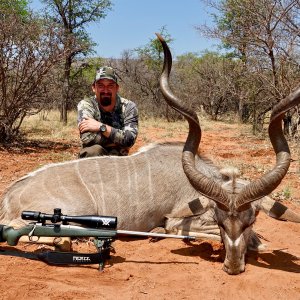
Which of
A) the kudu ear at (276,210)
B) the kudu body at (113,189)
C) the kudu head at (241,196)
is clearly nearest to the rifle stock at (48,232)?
the kudu body at (113,189)

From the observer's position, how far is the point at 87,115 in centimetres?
448

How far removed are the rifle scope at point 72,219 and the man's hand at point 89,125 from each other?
1.53m

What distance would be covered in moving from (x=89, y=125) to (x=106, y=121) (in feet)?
1.37

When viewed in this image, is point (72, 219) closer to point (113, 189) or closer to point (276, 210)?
point (113, 189)

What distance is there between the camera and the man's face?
4.53 m

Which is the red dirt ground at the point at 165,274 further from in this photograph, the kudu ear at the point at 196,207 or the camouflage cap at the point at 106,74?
the camouflage cap at the point at 106,74

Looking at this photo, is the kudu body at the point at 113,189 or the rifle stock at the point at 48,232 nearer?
the rifle stock at the point at 48,232

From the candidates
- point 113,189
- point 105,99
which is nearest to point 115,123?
point 105,99

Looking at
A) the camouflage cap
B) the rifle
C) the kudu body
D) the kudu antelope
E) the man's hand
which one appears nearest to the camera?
the rifle

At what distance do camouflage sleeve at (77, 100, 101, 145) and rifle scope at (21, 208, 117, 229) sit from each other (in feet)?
5.19

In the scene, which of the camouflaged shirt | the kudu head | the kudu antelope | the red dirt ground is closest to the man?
the camouflaged shirt

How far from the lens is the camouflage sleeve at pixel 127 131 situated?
433 cm

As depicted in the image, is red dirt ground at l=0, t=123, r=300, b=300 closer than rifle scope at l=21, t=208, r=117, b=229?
Yes

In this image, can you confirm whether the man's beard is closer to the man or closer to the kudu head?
the man
